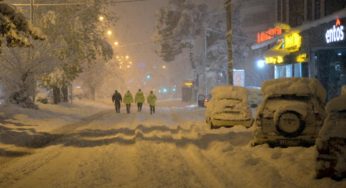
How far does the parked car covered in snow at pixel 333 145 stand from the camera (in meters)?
8.43

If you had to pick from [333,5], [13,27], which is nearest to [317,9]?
[333,5]

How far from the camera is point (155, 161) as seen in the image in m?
12.0

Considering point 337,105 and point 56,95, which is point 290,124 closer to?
point 337,105

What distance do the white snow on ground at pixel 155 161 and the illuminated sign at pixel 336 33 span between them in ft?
31.5

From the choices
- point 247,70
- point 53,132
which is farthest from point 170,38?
point 53,132

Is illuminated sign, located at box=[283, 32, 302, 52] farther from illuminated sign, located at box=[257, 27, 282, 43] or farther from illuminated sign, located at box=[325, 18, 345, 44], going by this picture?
illuminated sign, located at box=[257, 27, 282, 43]

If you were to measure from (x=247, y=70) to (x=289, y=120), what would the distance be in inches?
2647

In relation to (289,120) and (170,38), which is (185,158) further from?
(170,38)

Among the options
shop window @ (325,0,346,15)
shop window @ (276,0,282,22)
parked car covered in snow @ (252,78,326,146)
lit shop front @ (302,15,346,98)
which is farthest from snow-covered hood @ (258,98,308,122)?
shop window @ (276,0,282,22)

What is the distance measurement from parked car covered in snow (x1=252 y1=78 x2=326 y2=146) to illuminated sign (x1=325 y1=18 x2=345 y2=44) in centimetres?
1225

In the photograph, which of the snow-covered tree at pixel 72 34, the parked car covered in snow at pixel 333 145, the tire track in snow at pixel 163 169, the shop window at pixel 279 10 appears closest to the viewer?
the parked car covered in snow at pixel 333 145

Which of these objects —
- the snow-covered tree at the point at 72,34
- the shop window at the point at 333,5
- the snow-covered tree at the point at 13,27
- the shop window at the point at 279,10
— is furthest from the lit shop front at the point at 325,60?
the snow-covered tree at the point at 13,27

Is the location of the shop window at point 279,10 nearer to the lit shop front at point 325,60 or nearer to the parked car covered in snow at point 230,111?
the lit shop front at point 325,60

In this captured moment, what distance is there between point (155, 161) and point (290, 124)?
11.9ft
